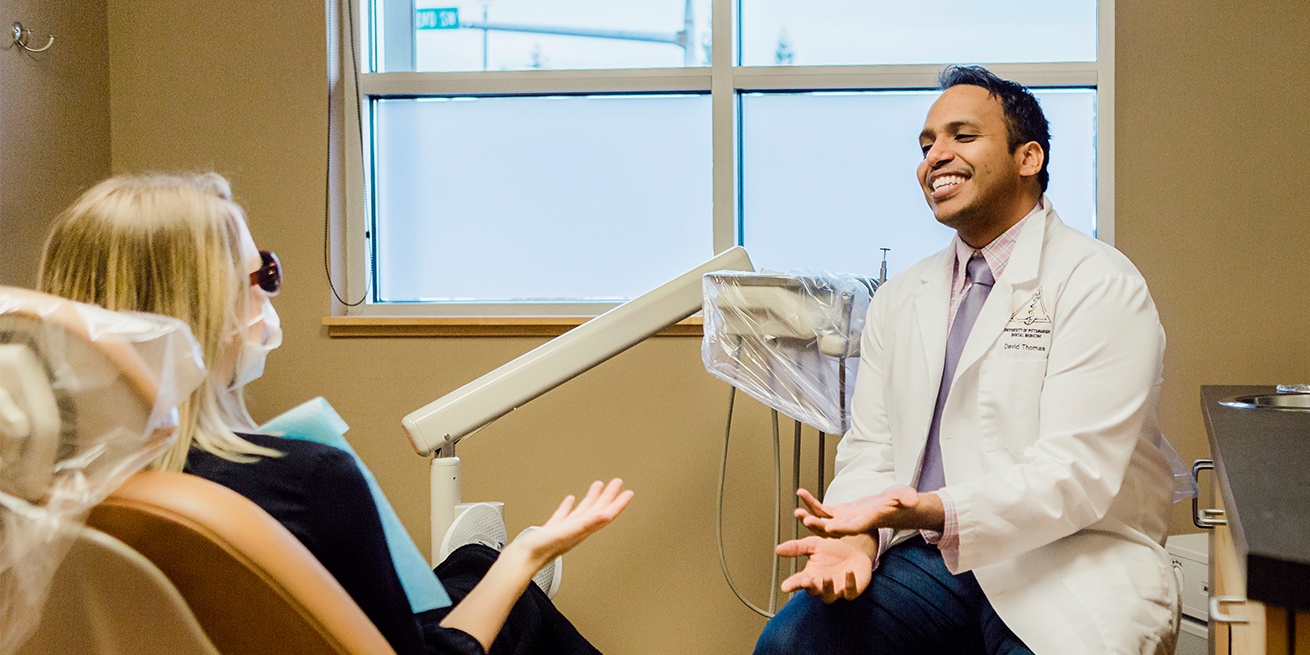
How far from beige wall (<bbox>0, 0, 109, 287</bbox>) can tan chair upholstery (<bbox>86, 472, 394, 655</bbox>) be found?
176cm

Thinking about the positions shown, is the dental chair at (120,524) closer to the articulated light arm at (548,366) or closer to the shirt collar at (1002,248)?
the articulated light arm at (548,366)

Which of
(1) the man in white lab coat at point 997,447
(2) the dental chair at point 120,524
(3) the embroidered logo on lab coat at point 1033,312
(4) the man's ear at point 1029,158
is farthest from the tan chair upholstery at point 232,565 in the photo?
(4) the man's ear at point 1029,158

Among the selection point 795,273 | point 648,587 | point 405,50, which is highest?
point 405,50

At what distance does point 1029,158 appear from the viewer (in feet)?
5.04

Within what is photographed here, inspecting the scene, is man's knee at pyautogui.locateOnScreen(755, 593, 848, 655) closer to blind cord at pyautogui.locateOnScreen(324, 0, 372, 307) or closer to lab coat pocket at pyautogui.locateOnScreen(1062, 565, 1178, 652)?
lab coat pocket at pyautogui.locateOnScreen(1062, 565, 1178, 652)

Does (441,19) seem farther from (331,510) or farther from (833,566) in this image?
(331,510)

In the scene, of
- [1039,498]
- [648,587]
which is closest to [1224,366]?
[1039,498]

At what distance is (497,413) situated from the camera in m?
1.60

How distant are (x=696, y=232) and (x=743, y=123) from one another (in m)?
0.29

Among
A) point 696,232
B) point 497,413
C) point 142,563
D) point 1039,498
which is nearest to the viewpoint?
point 142,563

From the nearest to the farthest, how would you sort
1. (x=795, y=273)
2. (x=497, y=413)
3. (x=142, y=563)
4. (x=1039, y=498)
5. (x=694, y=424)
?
(x=142, y=563)
(x=1039, y=498)
(x=497, y=413)
(x=795, y=273)
(x=694, y=424)

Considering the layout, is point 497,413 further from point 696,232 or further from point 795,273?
point 696,232

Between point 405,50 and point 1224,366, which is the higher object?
point 405,50

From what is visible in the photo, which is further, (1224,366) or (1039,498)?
(1224,366)
